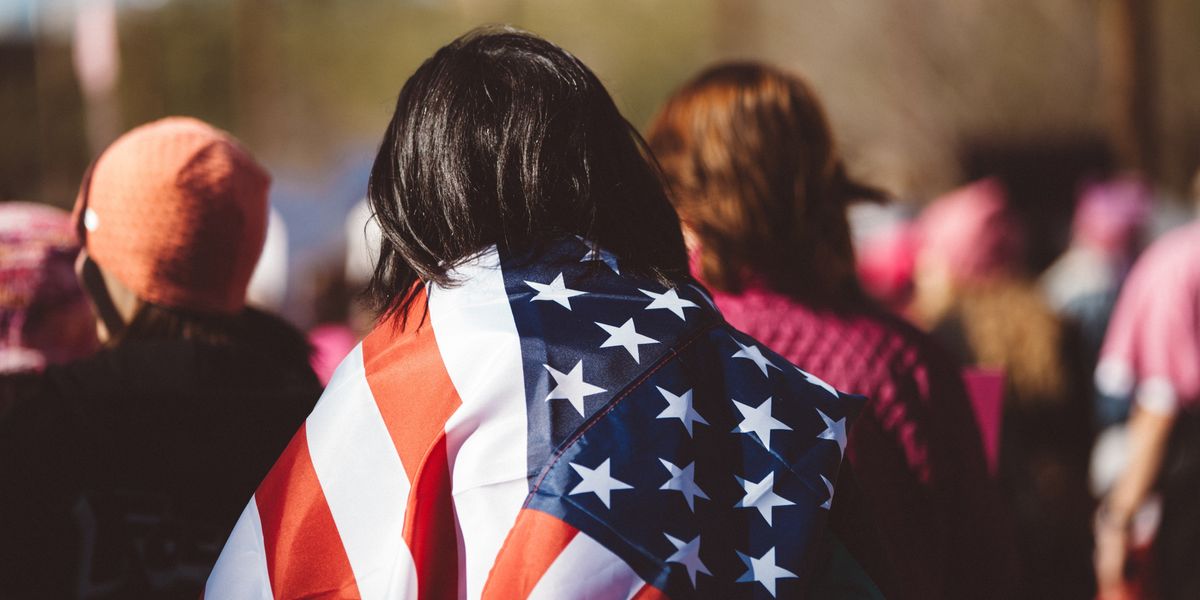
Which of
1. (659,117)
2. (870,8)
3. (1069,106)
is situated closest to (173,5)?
(870,8)

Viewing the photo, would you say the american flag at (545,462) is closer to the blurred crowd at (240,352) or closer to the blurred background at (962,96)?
the blurred crowd at (240,352)

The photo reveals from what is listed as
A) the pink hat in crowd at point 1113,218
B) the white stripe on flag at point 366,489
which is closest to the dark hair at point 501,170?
the white stripe on flag at point 366,489

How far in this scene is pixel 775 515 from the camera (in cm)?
133

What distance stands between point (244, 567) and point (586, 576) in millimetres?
455

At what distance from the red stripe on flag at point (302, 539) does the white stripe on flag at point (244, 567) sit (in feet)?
0.03

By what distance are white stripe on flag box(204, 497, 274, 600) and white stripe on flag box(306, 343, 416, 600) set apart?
0.11 meters

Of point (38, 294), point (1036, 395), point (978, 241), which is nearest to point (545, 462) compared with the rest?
point (38, 294)

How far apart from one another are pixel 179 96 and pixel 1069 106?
21.9 metres

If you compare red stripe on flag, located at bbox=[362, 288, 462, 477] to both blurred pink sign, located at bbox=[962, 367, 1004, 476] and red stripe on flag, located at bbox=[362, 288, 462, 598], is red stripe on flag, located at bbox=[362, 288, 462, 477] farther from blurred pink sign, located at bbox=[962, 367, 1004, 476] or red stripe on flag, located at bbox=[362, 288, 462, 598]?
blurred pink sign, located at bbox=[962, 367, 1004, 476]

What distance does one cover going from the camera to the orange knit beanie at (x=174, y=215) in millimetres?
1974

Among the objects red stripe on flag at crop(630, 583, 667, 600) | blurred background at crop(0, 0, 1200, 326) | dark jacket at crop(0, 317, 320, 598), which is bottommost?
blurred background at crop(0, 0, 1200, 326)

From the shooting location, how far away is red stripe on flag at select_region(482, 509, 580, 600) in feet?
4.03

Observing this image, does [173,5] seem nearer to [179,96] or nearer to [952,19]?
[179,96]

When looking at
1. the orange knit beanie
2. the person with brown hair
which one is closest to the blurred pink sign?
the person with brown hair
